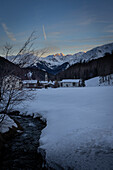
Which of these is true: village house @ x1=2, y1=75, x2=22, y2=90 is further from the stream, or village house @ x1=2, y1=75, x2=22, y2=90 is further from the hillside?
the hillside

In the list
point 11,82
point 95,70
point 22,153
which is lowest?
point 22,153

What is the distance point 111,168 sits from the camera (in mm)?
2344

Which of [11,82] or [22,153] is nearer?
[11,82]

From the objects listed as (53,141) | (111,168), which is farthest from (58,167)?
(111,168)

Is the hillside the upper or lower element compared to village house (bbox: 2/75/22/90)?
upper

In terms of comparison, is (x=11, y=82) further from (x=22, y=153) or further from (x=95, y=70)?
(x=95, y=70)

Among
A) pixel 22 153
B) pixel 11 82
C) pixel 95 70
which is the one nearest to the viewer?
pixel 11 82

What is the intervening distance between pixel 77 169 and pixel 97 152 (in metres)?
0.77

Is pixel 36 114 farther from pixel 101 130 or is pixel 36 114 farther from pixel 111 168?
pixel 111 168

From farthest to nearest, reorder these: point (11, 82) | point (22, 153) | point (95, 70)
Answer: point (95, 70), point (22, 153), point (11, 82)

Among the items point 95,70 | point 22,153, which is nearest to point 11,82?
point 22,153

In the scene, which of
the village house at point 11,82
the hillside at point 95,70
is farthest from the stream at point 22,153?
the hillside at point 95,70

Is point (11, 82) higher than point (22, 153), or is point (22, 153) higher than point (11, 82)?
point (11, 82)

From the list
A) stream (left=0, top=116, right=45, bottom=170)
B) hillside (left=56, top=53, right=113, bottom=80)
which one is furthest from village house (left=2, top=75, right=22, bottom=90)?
hillside (left=56, top=53, right=113, bottom=80)
